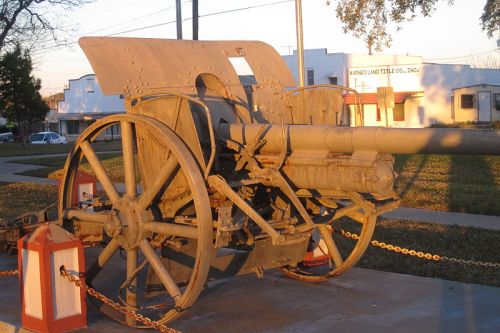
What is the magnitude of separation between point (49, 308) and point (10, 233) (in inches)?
103

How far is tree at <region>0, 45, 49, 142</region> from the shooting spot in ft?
140

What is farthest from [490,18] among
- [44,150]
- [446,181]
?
[44,150]

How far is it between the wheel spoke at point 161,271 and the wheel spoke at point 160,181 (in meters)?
0.31

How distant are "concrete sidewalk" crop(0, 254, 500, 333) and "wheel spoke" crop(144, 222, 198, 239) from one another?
2.85ft

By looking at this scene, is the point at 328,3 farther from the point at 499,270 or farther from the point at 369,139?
the point at 369,139

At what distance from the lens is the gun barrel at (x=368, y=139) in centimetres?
458

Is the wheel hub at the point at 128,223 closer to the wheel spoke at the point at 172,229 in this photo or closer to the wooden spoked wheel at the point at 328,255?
the wheel spoke at the point at 172,229

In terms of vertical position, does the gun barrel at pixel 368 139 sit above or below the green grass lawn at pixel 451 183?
above

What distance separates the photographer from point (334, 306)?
6.82 m

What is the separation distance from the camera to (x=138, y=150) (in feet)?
20.5

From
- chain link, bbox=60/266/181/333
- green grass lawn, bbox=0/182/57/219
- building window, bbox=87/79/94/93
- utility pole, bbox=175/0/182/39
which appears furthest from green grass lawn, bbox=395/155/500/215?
building window, bbox=87/79/94/93

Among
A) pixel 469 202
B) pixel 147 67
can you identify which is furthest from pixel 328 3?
pixel 147 67

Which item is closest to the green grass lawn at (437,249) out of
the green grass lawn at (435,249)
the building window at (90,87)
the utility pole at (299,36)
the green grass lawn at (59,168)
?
the green grass lawn at (435,249)

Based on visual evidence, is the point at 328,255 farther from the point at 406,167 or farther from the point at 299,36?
the point at 406,167
